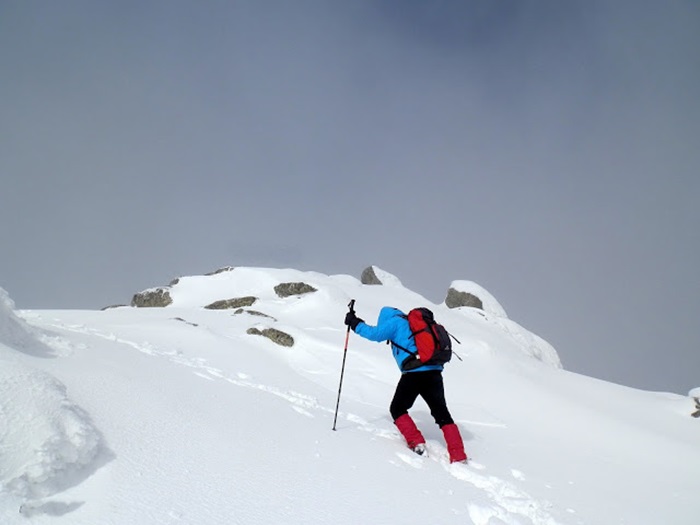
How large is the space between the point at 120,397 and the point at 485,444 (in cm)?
621

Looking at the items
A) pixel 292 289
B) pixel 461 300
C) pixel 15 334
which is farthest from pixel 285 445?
pixel 461 300

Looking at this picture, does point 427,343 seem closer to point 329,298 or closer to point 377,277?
point 329,298

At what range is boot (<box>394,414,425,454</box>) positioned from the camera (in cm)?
650

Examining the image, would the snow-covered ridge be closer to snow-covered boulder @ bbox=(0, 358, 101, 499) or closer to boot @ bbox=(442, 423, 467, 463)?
boot @ bbox=(442, 423, 467, 463)

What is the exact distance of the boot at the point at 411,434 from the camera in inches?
256

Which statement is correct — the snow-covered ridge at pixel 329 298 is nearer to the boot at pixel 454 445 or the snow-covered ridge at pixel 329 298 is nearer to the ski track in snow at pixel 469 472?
the ski track in snow at pixel 469 472

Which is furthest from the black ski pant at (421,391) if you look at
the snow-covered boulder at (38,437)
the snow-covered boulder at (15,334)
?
the snow-covered boulder at (15,334)

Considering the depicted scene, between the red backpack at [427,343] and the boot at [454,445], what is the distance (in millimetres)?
994

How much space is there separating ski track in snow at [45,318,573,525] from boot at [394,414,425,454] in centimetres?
20

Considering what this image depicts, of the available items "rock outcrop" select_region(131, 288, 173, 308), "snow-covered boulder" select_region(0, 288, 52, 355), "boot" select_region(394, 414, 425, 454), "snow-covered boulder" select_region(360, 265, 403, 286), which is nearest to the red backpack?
"boot" select_region(394, 414, 425, 454)

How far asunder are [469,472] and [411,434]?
96 cm

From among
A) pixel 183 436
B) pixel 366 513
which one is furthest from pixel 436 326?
pixel 183 436

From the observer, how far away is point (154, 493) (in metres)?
3.32

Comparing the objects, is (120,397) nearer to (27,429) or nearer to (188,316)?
(27,429)
